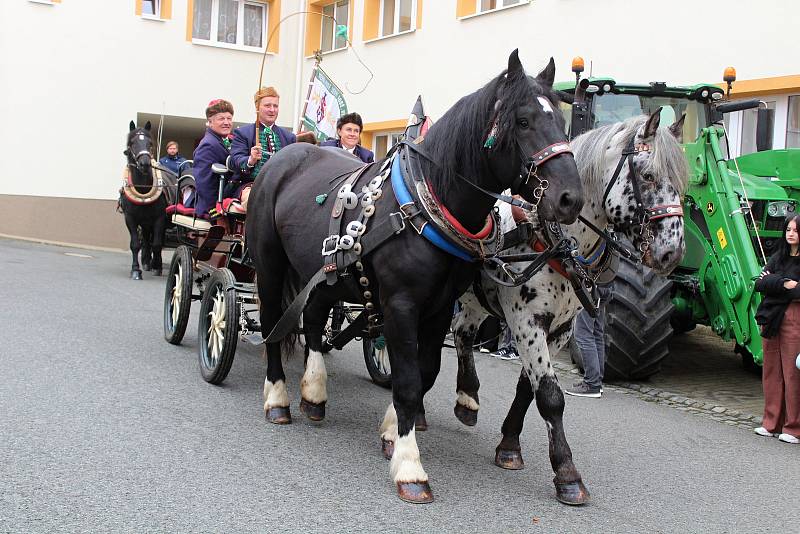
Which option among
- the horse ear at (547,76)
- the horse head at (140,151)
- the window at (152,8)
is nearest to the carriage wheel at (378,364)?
the horse ear at (547,76)

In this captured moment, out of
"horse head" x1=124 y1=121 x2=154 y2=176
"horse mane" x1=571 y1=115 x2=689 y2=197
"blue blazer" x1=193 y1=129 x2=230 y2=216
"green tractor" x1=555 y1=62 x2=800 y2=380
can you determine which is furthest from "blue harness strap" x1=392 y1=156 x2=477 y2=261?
"horse head" x1=124 y1=121 x2=154 y2=176

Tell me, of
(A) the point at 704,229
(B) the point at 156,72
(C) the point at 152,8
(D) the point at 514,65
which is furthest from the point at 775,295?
(C) the point at 152,8

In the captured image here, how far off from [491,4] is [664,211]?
11.7 m

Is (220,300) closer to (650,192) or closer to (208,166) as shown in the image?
(208,166)

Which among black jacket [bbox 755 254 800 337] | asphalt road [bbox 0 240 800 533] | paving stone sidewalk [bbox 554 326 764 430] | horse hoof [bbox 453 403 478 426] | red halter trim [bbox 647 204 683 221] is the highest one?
red halter trim [bbox 647 204 683 221]

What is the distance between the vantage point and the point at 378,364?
6914mm

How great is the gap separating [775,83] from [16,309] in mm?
9109

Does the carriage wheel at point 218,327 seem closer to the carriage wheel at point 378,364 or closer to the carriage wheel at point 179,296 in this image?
the carriage wheel at point 179,296

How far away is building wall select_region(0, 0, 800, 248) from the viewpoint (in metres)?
15.4

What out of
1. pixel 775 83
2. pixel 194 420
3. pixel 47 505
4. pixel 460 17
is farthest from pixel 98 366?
pixel 460 17

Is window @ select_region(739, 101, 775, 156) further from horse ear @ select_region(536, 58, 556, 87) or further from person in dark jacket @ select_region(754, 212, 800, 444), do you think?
horse ear @ select_region(536, 58, 556, 87)

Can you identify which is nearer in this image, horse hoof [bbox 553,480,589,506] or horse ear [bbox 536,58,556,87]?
horse ear [bbox 536,58,556,87]

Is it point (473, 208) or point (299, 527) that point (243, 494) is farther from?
point (473, 208)

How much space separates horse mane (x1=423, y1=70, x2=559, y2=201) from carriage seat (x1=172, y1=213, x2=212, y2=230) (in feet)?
11.6
